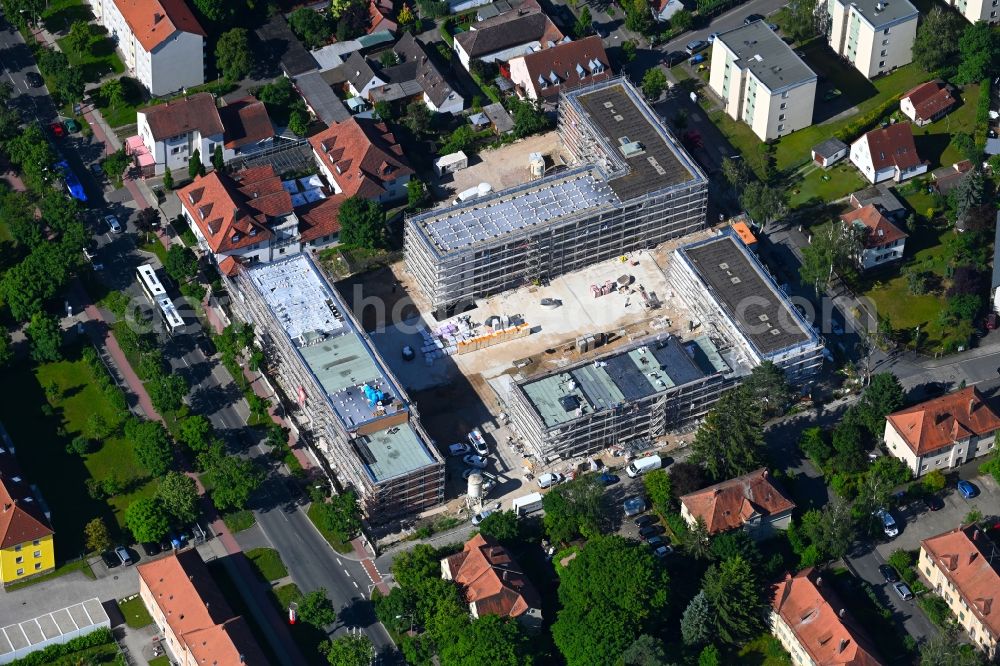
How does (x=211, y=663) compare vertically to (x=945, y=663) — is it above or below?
above

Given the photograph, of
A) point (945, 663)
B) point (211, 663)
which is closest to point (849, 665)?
point (945, 663)

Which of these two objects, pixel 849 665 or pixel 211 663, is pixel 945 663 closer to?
pixel 849 665

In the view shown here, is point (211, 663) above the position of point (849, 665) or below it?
above
